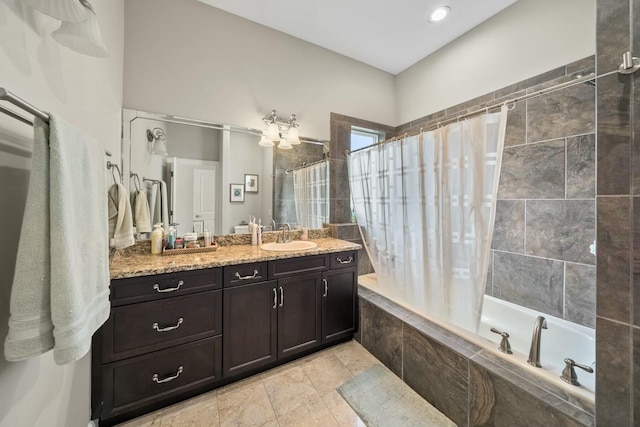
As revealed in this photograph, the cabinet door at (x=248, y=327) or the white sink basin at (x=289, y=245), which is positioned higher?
the white sink basin at (x=289, y=245)

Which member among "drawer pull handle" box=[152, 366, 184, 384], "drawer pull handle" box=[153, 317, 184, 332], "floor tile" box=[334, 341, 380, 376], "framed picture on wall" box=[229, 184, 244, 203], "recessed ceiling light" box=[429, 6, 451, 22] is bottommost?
"floor tile" box=[334, 341, 380, 376]

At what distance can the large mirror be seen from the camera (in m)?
1.79

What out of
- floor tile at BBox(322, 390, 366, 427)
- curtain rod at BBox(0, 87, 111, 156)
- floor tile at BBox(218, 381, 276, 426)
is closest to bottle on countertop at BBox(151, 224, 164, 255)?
floor tile at BBox(218, 381, 276, 426)

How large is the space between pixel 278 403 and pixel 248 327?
500 mm

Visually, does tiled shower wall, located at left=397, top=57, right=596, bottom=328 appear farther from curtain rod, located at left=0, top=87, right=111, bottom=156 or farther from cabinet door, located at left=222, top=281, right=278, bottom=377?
curtain rod, located at left=0, top=87, right=111, bottom=156

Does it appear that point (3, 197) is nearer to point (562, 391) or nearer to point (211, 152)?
point (211, 152)

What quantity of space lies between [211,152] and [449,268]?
83.3 inches

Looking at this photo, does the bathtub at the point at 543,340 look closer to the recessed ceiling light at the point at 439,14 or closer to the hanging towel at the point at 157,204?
the hanging towel at the point at 157,204

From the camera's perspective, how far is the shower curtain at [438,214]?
4.73 ft

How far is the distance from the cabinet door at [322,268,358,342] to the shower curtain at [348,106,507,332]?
35cm

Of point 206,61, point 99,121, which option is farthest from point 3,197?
point 206,61

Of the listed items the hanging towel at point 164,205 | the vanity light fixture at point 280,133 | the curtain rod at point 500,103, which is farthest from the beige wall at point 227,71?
the curtain rod at point 500,103

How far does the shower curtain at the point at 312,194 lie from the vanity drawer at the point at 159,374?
1386 mm

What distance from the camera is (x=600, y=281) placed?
91 cm
